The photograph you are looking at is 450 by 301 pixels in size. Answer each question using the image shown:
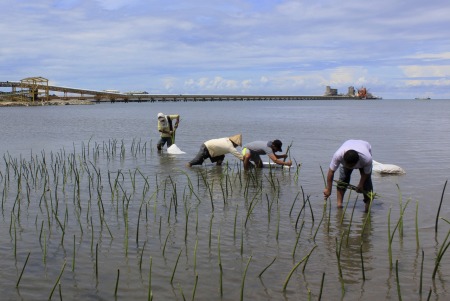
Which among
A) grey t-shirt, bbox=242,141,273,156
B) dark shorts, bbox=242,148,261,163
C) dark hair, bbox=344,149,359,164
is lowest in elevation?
dark shorts, bbox=242,148,261,163

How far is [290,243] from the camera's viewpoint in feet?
16.8

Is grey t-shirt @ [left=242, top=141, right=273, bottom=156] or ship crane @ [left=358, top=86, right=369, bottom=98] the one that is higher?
ship crane @ [left=358, top=86, right=369, bottom=98]

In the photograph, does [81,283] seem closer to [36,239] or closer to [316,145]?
[36,239]

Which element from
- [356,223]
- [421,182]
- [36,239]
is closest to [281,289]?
[356,223]

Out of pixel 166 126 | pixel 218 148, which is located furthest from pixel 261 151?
pixel 166 126

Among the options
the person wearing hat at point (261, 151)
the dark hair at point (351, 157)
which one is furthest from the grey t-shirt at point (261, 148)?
the dark hair at point (351, 157)

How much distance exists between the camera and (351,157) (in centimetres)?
549

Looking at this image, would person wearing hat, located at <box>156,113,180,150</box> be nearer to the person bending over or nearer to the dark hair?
the person bending over

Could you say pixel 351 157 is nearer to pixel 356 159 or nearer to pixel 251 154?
pixel 356 159

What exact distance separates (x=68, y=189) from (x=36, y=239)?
2.93 meters

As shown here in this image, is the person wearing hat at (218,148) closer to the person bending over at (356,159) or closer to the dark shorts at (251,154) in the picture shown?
the dark shorts at (251,154)

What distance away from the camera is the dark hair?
216 inches

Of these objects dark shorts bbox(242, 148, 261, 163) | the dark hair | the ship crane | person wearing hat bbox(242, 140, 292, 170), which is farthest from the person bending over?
the ship crane

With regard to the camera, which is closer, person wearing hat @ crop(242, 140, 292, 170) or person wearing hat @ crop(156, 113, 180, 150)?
person wearing hat @ crop(242, 140, 292, 170)
